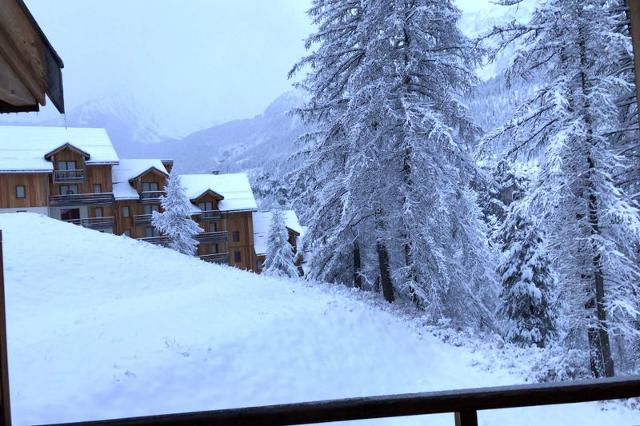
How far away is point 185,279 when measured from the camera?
1653 centimetres

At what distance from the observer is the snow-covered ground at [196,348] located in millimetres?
Answer: 7777

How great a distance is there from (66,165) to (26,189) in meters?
3.05

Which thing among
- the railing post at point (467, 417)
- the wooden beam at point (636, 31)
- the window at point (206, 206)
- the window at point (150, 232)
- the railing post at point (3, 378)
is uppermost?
the window at point (206, 206)

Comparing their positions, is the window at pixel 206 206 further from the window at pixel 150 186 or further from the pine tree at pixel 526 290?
the pine tree at pixel 526 290

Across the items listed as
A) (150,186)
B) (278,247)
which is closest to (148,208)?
(150,186)

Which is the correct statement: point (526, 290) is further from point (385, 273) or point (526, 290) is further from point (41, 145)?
point (41, 145)

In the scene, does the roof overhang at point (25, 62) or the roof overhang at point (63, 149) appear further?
the roof overhang at point (63, 149)

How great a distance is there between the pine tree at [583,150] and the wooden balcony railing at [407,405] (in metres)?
9.38

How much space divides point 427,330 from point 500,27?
7.97m

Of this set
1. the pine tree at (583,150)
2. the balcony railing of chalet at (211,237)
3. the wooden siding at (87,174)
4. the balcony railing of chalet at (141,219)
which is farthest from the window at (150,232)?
the pine tree at (583,150)

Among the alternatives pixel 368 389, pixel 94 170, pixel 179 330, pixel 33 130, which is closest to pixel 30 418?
pixel 179 330

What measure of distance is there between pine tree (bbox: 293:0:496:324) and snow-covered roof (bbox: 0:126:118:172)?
86.5ft

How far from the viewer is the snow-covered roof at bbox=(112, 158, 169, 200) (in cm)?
3941

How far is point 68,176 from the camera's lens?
120 ft
